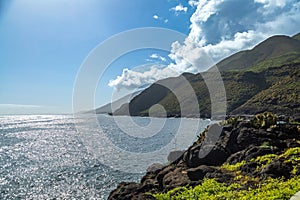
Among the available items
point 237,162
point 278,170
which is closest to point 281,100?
point 237,162

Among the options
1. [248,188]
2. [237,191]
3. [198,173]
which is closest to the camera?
[237,191]

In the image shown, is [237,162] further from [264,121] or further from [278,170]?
[264,121]

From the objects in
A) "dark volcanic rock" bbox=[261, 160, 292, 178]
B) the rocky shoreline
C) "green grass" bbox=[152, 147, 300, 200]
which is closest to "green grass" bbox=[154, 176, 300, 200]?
"green grass" bbox=[152, 147, 300, 200]

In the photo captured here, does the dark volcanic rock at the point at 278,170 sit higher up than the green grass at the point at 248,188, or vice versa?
the dark volcanic rock at the point at 278,170

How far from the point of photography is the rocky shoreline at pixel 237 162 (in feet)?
43.2

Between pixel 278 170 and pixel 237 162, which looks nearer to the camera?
pixel 278 170

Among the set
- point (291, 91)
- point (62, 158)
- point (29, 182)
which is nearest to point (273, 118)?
point (29, 182)

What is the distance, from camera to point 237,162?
17.2m

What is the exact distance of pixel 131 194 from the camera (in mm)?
15414

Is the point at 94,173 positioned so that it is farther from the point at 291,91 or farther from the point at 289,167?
the point at 291,91

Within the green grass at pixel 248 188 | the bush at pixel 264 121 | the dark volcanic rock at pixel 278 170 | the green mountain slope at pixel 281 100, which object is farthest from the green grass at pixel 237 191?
the green mountain slope at pixel 281 100

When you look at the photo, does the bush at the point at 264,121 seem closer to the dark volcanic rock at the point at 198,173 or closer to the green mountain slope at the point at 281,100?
the dark volcanic rock at the point at 198,173

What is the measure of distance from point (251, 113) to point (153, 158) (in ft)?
339

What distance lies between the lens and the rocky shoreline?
13.2 meters
